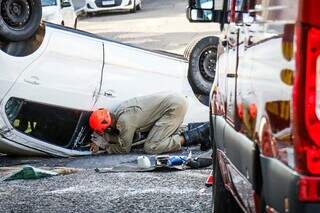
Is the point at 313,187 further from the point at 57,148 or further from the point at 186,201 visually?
the point at 57,148

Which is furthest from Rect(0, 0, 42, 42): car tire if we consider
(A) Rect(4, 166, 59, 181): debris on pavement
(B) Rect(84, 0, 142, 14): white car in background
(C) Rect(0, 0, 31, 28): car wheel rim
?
(B) Rect(84, 0, 142, 14): white car in background

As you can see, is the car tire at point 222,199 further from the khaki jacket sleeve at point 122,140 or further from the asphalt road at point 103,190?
the khaki jacket sleeve at point 122,140

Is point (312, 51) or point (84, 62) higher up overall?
point (312, 51)

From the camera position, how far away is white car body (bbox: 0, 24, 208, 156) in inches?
370

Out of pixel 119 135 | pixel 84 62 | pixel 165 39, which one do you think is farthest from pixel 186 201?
pixel 165 39

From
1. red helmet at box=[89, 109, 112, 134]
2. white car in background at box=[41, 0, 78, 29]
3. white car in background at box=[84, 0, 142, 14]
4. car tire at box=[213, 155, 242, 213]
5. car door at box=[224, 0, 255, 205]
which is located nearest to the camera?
car door at box=[224, 0, 255, 205]

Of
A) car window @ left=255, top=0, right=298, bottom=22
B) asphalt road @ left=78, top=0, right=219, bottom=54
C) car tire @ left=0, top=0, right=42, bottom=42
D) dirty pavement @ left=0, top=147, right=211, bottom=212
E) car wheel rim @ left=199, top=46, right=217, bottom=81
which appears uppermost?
car window @ left=255, top=0, right=298, bottom=22

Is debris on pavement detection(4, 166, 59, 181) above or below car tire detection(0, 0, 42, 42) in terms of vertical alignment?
below

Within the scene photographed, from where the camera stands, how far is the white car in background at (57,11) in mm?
18844

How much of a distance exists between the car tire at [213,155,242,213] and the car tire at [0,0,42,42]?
178 inches

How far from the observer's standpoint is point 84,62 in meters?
9.92

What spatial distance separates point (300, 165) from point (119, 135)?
6.76m

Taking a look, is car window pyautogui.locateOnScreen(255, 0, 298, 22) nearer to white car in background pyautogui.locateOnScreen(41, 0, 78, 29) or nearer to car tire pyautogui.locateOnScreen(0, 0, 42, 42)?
car tire pyautogui.locateOnScreen(0, 0, 42, 42)

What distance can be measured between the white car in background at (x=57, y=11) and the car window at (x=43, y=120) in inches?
350
